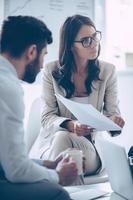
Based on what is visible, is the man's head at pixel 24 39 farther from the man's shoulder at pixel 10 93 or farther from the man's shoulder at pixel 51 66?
the man's shoulder at pixel 51 66

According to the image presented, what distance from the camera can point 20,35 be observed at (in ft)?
4.15

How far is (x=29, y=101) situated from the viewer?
259cm

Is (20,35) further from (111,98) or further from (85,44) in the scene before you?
(111,98)

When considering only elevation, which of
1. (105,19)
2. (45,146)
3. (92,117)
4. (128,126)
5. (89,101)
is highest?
(105,19)

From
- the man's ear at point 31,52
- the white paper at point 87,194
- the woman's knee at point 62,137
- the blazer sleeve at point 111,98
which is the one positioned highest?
the man's ear at point 31,52

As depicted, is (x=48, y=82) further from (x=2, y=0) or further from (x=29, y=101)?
(x=2, y=0)

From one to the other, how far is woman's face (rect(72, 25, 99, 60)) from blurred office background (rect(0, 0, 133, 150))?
2.02 ft

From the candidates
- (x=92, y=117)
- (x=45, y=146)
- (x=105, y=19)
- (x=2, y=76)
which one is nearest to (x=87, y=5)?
(x=105, y=19)

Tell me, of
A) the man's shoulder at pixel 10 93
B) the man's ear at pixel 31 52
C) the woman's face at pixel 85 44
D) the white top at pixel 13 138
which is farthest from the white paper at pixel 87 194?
the woman's face at pixel 85 44

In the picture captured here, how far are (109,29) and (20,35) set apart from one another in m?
1.63

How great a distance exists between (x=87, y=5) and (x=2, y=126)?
1805 millimetres

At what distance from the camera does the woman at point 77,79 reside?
1965mm

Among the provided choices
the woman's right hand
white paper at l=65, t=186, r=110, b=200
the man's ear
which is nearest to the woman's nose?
the woman's right hand

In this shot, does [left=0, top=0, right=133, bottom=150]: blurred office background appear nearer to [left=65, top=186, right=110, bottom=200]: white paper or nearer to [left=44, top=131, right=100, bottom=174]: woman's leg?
[left=44, top=131, right=100, bottom=174]: woman's leg
